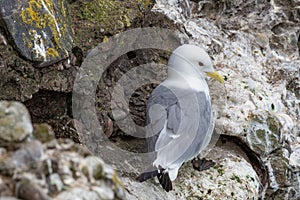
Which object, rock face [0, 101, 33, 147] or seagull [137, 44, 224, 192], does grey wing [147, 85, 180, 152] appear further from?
rock face [0, 101, 33, 147]

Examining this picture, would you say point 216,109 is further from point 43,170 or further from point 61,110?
point 43,170

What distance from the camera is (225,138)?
4301 millimetres

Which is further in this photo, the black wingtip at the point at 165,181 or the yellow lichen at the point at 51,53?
the black wingtip at the point at 165,181

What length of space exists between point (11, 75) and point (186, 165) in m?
1.57

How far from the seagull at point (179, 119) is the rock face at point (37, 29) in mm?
772

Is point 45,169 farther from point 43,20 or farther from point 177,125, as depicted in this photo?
point 177,125

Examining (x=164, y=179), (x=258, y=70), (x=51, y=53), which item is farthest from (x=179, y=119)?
(x=258, y=70)

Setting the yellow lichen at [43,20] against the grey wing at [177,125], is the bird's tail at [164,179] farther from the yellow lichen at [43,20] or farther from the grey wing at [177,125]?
the yellow lichen at [43,20]

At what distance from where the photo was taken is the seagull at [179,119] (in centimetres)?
341

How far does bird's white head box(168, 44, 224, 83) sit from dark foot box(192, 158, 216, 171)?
660mm

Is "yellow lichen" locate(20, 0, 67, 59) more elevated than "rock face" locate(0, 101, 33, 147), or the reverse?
"yellow lichen" locate(20, 0, 67, 59)

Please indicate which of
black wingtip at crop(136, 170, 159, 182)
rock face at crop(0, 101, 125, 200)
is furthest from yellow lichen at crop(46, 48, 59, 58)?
rock face at crop(0, 101, 125, 200)

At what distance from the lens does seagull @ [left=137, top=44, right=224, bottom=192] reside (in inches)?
134

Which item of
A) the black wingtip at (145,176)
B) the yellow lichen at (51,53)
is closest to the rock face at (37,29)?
the yellow lichen at (51,53)
